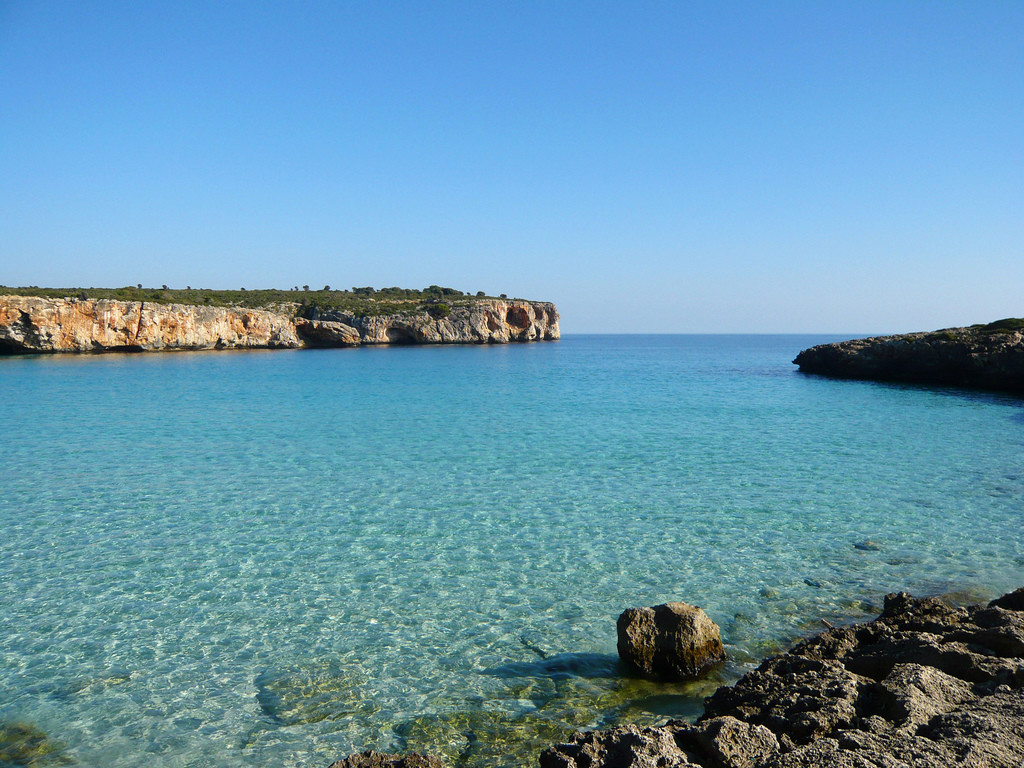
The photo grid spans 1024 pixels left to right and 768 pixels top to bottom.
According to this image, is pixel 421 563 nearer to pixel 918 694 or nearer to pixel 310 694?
pixel 310 694

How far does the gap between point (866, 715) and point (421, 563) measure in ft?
19.5

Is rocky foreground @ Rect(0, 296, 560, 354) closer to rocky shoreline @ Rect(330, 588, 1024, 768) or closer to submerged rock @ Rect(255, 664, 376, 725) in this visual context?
submerged rock @ Rect(255, 664, 376, 725)

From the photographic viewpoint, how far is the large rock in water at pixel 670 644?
5840 mm

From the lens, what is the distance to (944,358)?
3731cm

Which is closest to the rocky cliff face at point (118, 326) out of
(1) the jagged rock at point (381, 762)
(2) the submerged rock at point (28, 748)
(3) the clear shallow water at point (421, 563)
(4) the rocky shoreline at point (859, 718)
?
(3) the clear shallow water at point (421, 563)

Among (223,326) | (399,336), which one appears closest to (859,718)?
(223,326)

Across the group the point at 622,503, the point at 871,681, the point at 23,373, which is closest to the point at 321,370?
the point at 23,373

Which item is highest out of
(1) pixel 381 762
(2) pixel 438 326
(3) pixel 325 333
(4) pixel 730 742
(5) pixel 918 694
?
(2) pixel 438 326

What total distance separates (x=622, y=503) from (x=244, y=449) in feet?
34.3

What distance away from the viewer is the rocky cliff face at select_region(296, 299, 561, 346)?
86812mm

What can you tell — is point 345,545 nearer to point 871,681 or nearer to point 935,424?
point 871,681

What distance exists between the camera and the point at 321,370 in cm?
4744

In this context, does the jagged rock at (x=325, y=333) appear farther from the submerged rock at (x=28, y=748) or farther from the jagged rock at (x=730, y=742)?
the jagged rock at (x=730, y=742)

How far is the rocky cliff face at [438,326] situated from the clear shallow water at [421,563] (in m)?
67.3
